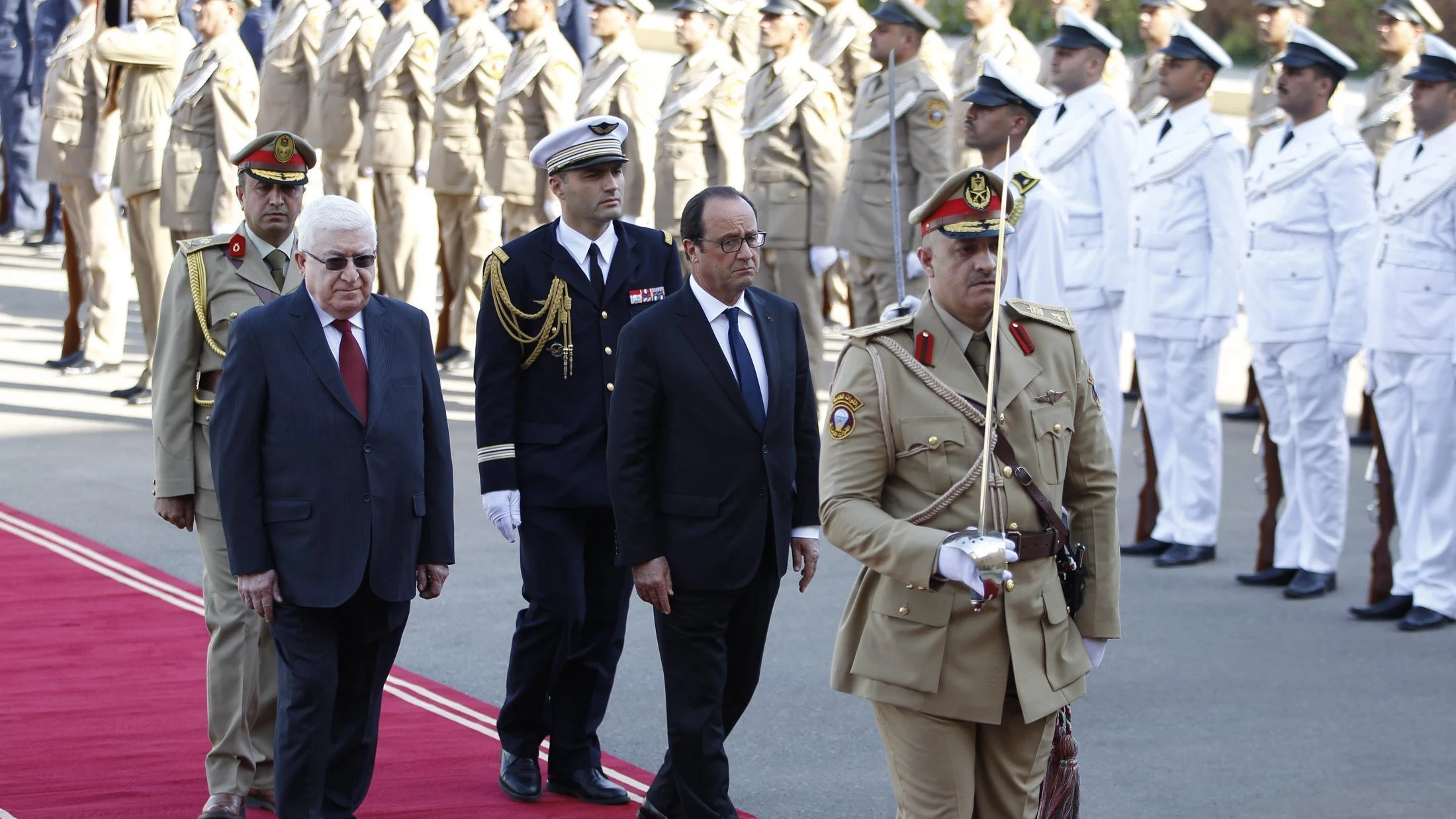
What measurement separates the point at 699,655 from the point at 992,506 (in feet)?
3.78

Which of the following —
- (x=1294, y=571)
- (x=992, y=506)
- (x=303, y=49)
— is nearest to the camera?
(x=992, y=506)

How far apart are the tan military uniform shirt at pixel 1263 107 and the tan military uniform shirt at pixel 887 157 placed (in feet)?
11.7

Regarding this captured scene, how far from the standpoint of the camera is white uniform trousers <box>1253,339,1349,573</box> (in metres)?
8.02

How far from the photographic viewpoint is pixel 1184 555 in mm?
8633

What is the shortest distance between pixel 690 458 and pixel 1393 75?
8693 millimetres

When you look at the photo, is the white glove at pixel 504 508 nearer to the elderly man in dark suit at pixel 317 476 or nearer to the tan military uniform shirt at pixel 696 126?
the elderly man in dark suit at pixel 317 476

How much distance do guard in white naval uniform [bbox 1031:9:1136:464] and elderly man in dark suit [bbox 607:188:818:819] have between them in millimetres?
3961

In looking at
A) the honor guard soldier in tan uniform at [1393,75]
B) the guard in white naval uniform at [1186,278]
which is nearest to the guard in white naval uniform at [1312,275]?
the guard in white naval uniform at [1186,278]

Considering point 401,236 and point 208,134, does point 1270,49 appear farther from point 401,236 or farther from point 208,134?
point 208,134

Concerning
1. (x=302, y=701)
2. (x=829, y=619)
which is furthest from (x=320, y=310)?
(x=829, y=619)

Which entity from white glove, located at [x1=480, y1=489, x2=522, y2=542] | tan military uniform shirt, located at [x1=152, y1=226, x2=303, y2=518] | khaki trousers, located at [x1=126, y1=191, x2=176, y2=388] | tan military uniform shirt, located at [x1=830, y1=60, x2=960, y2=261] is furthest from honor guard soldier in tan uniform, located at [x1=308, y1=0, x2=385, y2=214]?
white glove, located at [x1=480, y1=489, x2=522, y2=542]

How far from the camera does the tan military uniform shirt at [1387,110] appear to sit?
1192 centimetres

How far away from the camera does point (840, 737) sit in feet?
19.9

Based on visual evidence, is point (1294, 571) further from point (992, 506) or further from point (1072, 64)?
point (992, 506)
